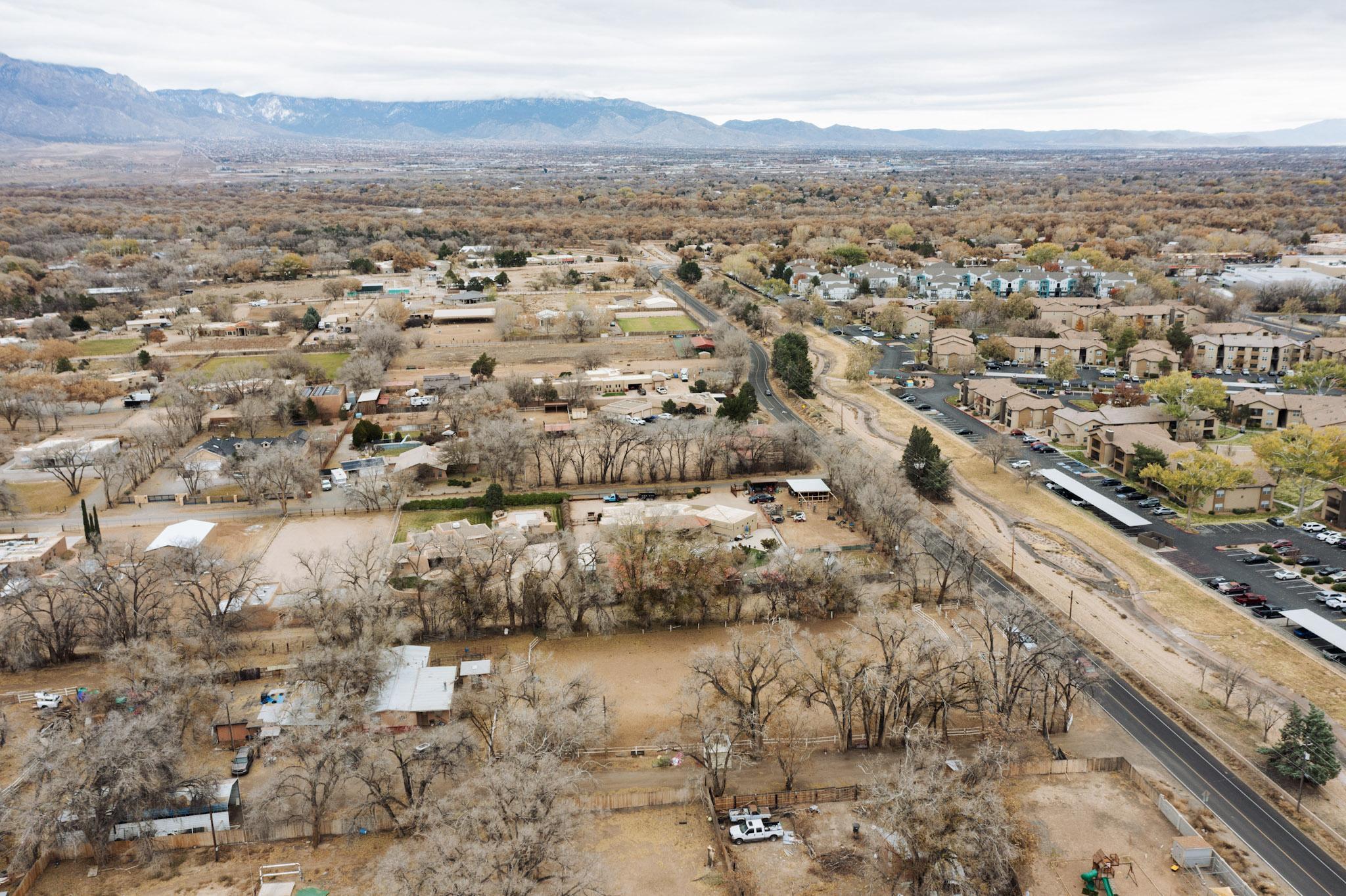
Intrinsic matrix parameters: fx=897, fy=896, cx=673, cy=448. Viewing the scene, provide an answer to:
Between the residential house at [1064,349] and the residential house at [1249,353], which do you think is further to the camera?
the residential house at [1064,349]

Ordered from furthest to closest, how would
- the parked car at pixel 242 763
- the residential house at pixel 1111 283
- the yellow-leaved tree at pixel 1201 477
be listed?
the residential house at pixel 1111 283, the yellow-leaved tree at pixel 1201 477, the parked car at pixel 242 763

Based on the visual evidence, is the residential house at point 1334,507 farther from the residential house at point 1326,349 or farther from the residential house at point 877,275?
the residential house at point 877,275

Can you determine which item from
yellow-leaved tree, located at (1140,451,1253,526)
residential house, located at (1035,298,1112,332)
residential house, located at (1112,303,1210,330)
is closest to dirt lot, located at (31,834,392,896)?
yellow-leaved tree, located at (1140,451,1253,526)

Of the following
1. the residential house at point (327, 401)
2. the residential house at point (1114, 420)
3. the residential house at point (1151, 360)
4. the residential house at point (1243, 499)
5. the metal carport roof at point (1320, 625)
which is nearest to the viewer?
the metal carport roof at point (1320, 625)

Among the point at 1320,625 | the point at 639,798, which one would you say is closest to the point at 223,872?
the point at 639,798

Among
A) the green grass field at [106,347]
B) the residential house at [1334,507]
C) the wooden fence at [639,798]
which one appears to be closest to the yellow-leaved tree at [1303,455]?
the residential house at [1334,507]

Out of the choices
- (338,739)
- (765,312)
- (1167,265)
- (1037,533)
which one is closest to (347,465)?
(338,739)
